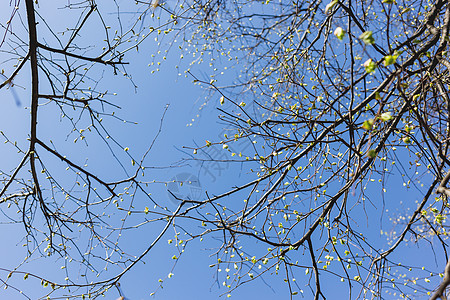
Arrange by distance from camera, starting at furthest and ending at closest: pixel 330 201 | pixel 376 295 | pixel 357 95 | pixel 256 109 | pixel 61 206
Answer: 1. pixel 256 109
2. pixel 357 95
3. pixel 61 206
4. pixel 330 201
5. pixel 376 295

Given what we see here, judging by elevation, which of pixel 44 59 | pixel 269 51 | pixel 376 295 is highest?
pixel 269 51

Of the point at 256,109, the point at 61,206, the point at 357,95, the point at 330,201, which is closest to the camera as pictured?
the point at 330,201

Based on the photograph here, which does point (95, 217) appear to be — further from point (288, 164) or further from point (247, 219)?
point (288, 164)

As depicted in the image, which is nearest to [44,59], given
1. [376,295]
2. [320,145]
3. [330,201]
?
[320,145]

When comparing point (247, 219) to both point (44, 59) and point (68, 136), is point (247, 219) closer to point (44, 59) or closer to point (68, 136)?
point (68, 136)

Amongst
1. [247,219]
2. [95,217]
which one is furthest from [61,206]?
[247,219]

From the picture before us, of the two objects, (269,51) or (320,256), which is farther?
(269,51)

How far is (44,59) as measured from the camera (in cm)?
284

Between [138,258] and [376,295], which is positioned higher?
[138,258]

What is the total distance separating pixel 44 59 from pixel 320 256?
9.24ft

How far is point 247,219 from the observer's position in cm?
294

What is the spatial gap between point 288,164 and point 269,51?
69.3 inches

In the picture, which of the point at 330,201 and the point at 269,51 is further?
the point at 269,51

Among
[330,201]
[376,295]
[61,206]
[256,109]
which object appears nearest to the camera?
[376,295]
